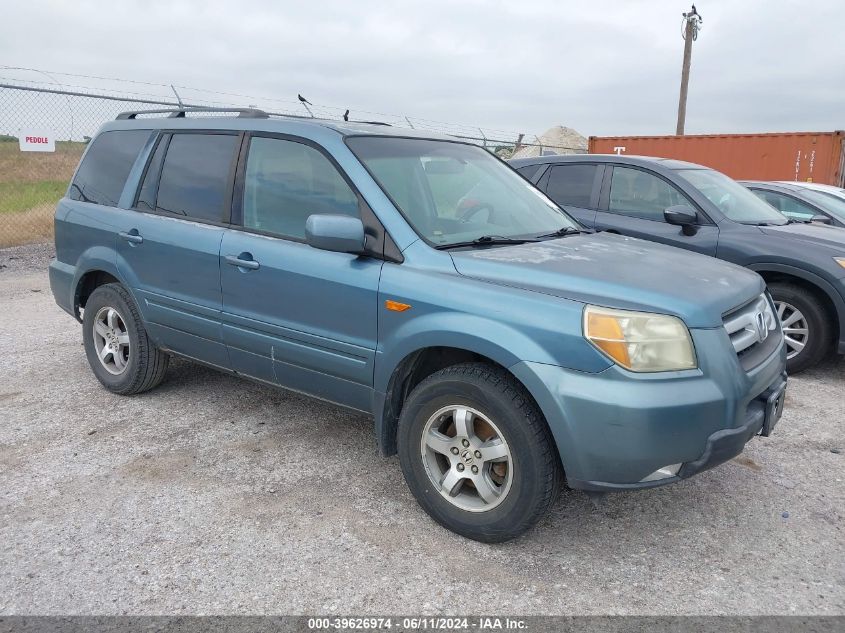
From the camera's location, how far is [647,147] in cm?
1880

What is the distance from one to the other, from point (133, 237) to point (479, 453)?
8.68 ft

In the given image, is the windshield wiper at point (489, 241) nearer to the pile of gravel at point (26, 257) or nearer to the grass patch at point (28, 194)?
the pile of gravel at point (26, 257)

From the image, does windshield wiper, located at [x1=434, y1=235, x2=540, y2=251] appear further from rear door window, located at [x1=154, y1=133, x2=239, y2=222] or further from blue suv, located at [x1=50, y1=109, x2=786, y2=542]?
rear door window, located at [x1=154, y1=133, x2=239, y2=222]

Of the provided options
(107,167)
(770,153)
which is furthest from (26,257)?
(770,153)

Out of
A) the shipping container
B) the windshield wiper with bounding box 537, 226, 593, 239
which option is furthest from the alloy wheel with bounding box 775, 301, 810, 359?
the shipping container

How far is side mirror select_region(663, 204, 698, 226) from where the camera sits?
5.79m

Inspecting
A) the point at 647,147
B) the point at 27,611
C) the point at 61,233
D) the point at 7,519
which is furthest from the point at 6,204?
the point at 647,147

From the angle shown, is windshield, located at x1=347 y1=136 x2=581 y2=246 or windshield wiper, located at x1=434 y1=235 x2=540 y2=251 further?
windshield, located at x1=347 y1=136 x2=581 y2=246

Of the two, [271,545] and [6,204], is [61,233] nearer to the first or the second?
[271,545]

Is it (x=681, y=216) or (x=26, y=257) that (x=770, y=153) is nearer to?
(x=681, y=216)

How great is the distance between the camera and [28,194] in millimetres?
12422

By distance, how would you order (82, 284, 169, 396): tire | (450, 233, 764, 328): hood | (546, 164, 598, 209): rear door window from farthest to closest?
1. (546, 164, 598, 209): rear door window
2. (82, 284, 169, 396): tire
3. (450, 233, 764, 328): hood

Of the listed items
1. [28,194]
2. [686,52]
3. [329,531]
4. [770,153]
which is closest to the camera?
[329,531]

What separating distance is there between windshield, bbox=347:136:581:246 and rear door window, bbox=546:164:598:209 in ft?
8.13
